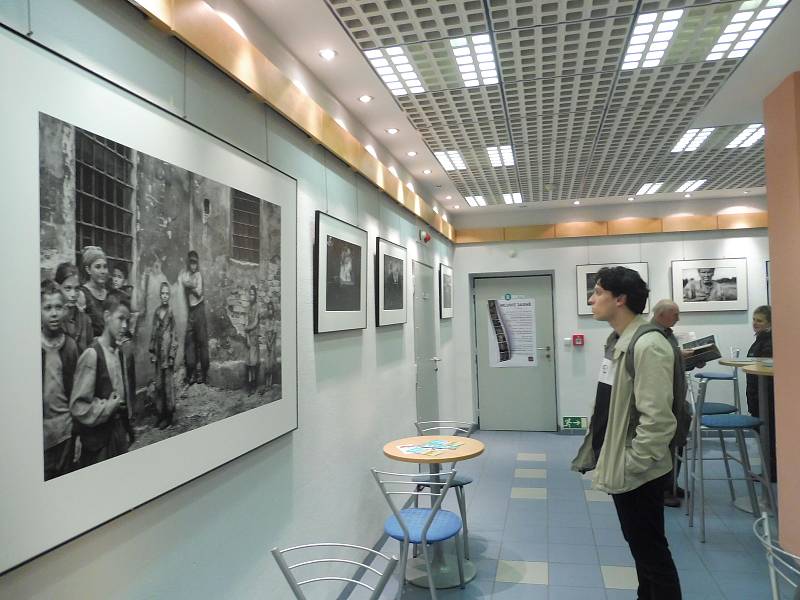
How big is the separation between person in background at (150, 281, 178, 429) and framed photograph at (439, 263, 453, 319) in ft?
15.5

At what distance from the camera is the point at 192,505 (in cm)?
180

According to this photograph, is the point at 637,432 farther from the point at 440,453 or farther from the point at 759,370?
the point at 759,370

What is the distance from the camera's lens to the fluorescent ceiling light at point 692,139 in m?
4.14

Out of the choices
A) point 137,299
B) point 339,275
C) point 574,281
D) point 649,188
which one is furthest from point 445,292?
point 137,299

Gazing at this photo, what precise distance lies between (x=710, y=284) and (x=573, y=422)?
245 centimetres

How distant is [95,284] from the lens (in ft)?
4.55

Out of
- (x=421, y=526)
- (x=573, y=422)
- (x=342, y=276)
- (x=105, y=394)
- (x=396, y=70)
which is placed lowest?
(x=573, y=422)

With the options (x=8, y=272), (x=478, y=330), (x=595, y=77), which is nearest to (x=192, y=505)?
(x=8, y=272)

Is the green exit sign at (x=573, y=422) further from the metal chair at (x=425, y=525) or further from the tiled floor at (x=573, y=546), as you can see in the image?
the metal chair at (x=425, y=525)

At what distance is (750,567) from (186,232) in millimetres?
3631

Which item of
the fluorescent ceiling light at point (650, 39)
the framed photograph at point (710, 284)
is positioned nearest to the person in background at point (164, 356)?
the fluorescent ceiling light at point (650, 39)

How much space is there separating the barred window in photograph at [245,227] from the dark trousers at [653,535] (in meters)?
1.79

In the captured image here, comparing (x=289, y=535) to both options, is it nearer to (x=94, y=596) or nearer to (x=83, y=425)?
(x=94, y=596)

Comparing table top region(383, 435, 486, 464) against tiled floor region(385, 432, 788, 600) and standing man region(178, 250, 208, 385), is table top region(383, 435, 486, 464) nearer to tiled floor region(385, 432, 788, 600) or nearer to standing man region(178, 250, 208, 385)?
tiled floor region(385, 432, 788, 600)
